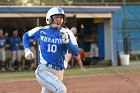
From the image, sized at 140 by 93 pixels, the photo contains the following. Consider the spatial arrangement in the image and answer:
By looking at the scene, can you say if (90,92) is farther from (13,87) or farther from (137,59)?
(137,59)

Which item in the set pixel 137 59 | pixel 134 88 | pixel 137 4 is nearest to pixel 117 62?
pixel 137 59

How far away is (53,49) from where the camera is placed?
723cm

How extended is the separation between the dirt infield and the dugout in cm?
609

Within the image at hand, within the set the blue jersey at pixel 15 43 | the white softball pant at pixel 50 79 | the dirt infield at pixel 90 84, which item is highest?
the white softball pant at pixel 50 79

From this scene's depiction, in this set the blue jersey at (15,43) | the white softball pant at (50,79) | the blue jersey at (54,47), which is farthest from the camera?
the blue jersey at (15,43)

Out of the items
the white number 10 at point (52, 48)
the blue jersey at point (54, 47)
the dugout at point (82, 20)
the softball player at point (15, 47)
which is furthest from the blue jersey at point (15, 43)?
the white number 10 at point (52, 48)

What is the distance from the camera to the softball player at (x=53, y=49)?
7.13 metres

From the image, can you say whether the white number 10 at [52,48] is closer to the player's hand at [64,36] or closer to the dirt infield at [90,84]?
the player's hand at [64,36]

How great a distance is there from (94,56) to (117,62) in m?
1.52

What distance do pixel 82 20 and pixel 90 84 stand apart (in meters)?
11.0

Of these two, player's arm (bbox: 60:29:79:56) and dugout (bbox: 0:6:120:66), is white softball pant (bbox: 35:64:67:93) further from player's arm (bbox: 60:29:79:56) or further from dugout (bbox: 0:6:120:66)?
dugout (bbox: 0:6:120:66)

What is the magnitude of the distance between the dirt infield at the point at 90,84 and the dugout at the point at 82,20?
6.09 m

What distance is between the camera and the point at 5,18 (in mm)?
22234

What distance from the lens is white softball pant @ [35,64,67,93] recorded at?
278 inches
